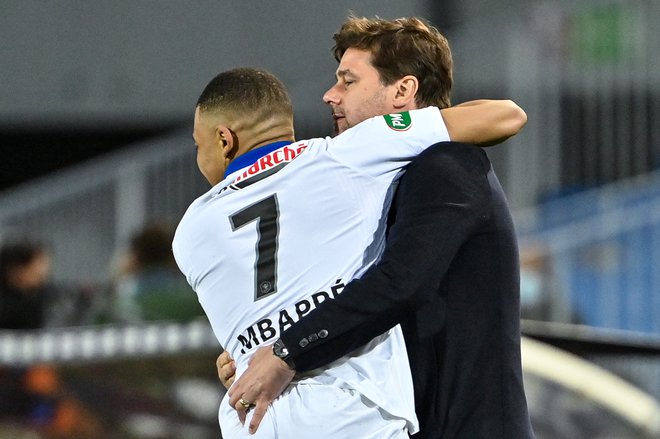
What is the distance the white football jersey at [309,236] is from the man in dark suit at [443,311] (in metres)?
0.05

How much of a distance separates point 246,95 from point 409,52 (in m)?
0.38

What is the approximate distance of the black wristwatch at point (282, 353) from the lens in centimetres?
248

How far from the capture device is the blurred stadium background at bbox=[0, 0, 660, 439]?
555cm

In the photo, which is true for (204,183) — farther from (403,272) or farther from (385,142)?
(403,272)

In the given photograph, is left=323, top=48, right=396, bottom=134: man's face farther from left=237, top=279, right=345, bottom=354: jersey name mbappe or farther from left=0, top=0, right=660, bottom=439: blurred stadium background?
left=0, top=0, right=660, bottom=439: blurred stadium background

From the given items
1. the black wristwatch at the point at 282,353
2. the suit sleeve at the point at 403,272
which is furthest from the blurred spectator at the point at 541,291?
the black wristwatch at the point at 282,353

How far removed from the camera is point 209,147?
2730 millimetres

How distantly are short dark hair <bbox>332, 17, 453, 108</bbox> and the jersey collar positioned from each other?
0.32 m

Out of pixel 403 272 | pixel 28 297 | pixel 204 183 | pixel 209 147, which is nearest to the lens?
pixel 403 272

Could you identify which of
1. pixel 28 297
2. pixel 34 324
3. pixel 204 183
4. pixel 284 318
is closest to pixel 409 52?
pixel 284 318

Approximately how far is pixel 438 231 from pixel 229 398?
0.54 metres

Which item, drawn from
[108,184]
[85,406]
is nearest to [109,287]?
[108,184]

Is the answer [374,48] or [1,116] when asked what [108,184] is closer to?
[1,116]

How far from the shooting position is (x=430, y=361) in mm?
2639
